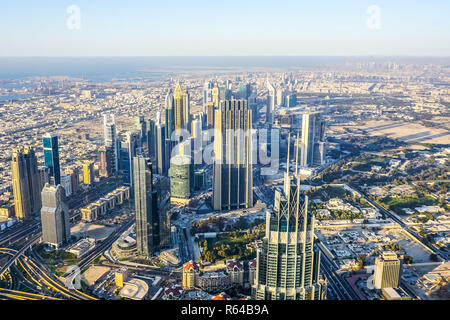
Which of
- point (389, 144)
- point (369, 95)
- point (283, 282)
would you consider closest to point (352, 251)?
point (283, 282)

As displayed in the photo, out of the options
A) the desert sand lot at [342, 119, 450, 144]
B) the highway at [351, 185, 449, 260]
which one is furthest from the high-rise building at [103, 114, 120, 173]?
the desert sand lot at [342, 119, 450, 144]

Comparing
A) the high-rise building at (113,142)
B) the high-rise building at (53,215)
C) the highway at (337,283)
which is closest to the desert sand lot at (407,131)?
the high-rise building at (113,142)

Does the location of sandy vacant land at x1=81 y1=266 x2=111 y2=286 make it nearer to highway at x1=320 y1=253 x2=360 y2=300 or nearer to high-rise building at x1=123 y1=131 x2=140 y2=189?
highway at x1=320 y1=253 x2=360 y2=300

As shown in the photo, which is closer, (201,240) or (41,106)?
(201,240)

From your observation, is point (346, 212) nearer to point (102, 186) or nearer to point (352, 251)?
point (352, 251)

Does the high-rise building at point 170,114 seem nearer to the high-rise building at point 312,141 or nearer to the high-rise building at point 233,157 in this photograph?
the high-rise building at point 233,157

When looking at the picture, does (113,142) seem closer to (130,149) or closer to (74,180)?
(130,149)
